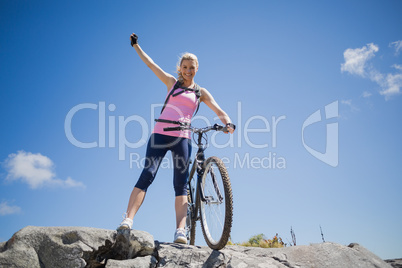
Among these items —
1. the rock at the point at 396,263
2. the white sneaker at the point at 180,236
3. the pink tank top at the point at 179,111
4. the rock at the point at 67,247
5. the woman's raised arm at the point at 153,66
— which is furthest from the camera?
the woman's raised arm at the point at 153,66

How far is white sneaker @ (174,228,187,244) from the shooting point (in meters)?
4.12

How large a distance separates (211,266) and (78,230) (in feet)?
5.73

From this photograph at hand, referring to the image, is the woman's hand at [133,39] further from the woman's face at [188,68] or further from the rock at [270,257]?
the rock at [270,257]

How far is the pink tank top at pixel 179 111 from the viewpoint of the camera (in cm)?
449

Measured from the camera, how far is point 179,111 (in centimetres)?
459

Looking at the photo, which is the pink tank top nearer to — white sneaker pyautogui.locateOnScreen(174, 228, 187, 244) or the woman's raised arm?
the woman's raised arm

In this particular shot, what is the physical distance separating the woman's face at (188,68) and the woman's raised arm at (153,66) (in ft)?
0.86

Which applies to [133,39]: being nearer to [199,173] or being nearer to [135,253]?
[199,173]

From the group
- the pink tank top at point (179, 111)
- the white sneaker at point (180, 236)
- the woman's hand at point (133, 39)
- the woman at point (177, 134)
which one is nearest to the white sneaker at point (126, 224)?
the woman at point (177, 134)

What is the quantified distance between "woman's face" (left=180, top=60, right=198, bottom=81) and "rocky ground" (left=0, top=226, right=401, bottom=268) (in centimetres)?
259

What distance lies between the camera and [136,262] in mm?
3416

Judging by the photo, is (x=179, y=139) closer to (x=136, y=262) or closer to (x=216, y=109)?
(x=216, y=109)

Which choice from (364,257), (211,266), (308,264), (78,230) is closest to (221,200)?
(211,266)

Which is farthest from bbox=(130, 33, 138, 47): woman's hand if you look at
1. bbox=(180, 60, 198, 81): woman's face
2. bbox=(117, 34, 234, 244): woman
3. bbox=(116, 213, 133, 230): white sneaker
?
bbox=(116, 213, 133, 230): white sneaker
